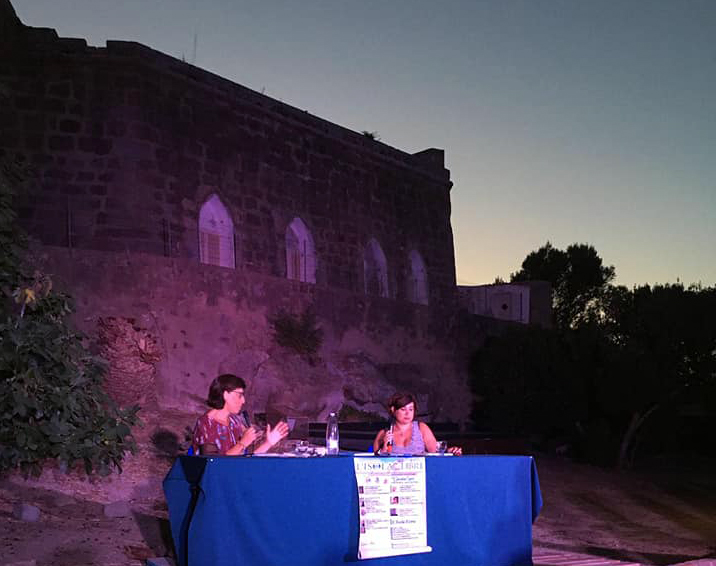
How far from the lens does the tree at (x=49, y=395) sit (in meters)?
6.16

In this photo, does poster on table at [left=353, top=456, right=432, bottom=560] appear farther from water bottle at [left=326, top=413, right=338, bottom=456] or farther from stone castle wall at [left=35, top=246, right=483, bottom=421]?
stone castle wall at [left=35, top=246, right=483, bottom=421]

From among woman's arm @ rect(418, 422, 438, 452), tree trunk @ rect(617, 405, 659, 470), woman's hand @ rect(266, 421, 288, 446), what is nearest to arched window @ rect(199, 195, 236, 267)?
woman's arm @ rect(418, 422, 438, 452)

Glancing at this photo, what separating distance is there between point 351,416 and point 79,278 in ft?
18.1

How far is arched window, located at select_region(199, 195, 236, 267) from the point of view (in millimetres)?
17141

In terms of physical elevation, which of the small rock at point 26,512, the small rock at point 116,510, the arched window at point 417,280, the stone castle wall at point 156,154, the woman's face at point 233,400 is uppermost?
the stone castle wall at point 156,154

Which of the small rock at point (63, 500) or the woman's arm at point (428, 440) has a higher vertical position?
the woman's arm at point (428, 440)

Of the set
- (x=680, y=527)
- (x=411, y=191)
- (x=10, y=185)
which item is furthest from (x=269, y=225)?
(x=10, y=185)

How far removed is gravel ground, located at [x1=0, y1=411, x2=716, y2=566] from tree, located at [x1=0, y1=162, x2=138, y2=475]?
0.93m

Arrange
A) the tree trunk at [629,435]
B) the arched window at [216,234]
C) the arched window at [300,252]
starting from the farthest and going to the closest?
1. the tree trunk at [629,435]
2. the arched window at [300,252]
3. the arched window at [216,234]

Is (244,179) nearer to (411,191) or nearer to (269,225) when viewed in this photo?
(269,225)

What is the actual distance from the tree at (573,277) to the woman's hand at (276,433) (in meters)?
46.0

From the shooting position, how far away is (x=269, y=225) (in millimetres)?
18391

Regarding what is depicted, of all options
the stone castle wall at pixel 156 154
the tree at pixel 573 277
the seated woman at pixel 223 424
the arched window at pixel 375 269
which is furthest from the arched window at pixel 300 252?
the tree at pixel 573 277

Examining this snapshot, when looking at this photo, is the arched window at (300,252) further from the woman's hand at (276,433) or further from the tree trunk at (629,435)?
the woman's hand at (276,433)
